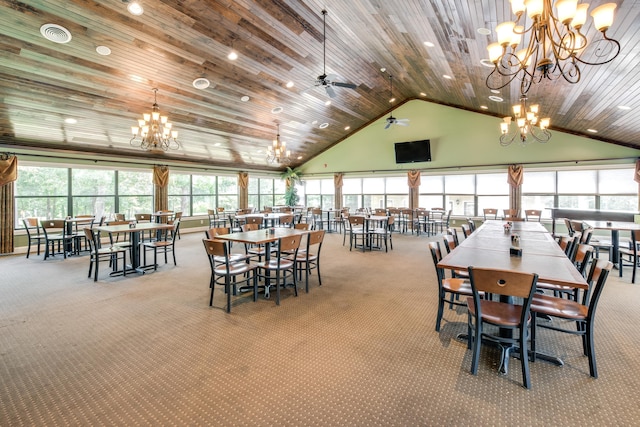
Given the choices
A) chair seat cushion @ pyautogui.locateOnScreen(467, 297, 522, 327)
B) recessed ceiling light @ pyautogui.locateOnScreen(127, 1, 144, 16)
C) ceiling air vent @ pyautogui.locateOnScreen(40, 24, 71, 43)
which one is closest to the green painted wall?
chair seat cushion @ pyautogui.locateOnScreen(467, 297, 522, 327)

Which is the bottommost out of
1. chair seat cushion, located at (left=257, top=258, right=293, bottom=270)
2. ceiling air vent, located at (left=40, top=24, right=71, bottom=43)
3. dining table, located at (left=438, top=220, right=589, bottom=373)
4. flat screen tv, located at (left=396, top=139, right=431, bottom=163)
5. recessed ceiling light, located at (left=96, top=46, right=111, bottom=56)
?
chair seat cushion, located at (left=257, top=258, right=293, bottom=270)

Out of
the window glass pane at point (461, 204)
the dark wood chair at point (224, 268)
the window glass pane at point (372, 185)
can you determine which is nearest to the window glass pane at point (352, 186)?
the window glass pane at point (372, 185)

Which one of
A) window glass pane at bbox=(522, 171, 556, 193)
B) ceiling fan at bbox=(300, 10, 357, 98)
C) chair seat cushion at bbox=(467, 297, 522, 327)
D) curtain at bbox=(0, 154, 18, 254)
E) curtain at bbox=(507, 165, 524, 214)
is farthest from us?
curtain at bbox=(507, 165, 524, 214)

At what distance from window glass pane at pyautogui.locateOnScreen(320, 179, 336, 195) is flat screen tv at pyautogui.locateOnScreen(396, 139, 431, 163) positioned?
337cm

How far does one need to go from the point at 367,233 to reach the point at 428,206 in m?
5.31

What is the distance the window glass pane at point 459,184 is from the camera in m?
10.4

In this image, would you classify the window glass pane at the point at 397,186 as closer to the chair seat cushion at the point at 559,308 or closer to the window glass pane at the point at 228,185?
the window glass pane at the point at 228,185

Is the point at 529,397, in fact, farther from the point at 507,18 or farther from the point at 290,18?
the point at 290,18

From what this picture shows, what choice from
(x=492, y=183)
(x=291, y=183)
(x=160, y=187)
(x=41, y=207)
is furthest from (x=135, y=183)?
(x=492, y=183)

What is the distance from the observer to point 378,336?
9.29 feet

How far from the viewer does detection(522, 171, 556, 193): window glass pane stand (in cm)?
910

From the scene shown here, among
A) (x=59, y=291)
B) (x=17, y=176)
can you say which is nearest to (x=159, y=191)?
(x=17, y=176)

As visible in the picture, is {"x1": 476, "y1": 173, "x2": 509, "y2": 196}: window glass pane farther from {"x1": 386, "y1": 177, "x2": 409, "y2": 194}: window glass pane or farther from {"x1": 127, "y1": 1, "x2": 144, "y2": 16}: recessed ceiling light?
{"x1": 127, "y1": 1, "x2": 144, "y2": 16}: recessed ceiling light

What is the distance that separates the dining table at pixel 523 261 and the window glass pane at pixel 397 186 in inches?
319
